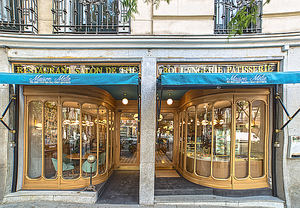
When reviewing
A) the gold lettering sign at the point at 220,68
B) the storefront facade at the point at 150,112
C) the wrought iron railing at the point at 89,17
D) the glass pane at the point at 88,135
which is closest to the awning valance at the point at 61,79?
the storefront facade at the point at 150,112

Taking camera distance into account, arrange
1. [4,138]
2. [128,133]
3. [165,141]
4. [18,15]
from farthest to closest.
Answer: [165,141], [128,133], [18,15], [4,138]

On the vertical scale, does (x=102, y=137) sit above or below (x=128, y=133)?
above

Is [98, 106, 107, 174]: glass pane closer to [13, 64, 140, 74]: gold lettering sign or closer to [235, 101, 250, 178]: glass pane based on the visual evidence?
[13, 64, 140, 74]: gold lettering sign

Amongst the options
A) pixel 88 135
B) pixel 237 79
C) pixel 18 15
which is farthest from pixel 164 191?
pixel 18 15

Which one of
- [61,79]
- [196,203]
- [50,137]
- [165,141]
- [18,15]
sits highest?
[18,15]

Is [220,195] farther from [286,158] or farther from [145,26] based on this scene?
[145,26]

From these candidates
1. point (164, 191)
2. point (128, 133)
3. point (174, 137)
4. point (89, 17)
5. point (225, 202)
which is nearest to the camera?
point (225, 202)

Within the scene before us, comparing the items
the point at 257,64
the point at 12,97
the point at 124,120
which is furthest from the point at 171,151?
the point at 12,97

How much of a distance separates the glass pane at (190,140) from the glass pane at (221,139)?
35.2 inches

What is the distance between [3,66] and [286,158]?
30.6 feet

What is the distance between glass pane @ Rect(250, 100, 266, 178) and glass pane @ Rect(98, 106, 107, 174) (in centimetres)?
549

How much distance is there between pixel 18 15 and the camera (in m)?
5.23

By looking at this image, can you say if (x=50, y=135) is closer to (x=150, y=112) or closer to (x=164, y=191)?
(x=150, y=112)

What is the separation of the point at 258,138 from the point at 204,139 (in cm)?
178
